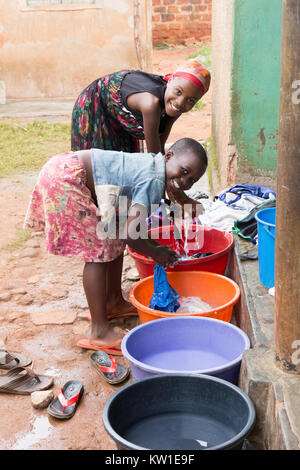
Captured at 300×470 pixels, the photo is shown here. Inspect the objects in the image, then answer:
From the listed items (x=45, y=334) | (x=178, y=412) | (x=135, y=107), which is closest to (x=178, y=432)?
(x=178, y=412)

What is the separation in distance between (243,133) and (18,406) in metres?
2.60

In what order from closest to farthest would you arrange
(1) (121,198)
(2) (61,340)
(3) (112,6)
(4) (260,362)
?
(4) (260,362) → (1) (121,198) → (2) (61,340) → (3) (112,6)

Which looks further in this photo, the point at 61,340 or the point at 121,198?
the point at 61,340

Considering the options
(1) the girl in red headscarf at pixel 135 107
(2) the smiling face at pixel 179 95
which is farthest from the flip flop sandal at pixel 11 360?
(2) the smiling face at pixel 179 95

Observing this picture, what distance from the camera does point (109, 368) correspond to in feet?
8.74

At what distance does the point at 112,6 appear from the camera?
9.72 m

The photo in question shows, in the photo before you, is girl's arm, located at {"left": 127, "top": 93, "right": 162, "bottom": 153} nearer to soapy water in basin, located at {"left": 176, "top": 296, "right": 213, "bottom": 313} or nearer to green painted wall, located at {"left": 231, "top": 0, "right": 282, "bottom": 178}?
soapy water in basin, located at {"left": 176, "top": 296, "right": 213, "bottom": 313}

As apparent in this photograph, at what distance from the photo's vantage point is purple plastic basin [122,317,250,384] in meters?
2.48

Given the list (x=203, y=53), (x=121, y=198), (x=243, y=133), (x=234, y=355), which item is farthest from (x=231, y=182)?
(x=203, y=53)

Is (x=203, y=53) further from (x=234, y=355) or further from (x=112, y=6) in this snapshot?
(x=234, y=355)

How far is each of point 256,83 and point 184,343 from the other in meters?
2.23

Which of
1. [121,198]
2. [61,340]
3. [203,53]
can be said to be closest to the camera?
[121,198]

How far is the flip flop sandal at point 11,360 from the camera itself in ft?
8.84

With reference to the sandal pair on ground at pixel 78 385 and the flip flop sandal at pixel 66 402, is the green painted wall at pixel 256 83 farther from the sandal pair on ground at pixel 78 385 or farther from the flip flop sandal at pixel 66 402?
the flip flop sandal at pixel 66 402
